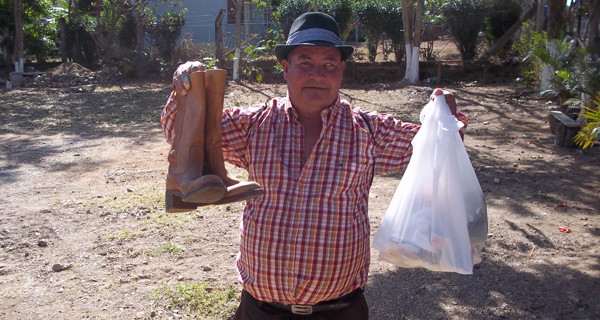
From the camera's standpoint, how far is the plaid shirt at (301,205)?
77.0 inches

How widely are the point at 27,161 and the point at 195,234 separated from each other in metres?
3.85

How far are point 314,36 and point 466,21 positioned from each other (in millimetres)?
15091

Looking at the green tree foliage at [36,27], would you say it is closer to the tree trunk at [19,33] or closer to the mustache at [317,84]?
the tree trunk at [19,33]

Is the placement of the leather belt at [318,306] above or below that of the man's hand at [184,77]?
below

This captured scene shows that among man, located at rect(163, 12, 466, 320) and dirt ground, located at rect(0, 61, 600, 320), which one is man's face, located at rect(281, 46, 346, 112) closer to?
man, located at rect(163, 12, 466, 320)

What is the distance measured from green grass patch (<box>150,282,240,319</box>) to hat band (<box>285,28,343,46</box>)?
1984mm

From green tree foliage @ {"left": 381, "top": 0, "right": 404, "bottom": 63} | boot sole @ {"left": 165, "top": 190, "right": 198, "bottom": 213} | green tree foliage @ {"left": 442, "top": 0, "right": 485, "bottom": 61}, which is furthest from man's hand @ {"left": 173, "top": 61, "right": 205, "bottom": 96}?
green tree foliage @ {"left": 442, "top": 0, "right": 485, "bottom": 61}

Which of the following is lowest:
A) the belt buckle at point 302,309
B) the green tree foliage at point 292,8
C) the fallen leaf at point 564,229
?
the fallen leaf at point 564,229

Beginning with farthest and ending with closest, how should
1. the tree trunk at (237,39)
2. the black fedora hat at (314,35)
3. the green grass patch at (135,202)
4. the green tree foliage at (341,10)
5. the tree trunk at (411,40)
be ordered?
1. the green tree foliage at (341,10)
2. the tree trunk at (237,39)
3. the tree trunk at (411,40)
4. the green grass patch at (135,202)
5. the black fedora hat at (314,35)

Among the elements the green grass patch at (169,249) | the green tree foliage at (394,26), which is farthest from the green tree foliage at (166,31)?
the green grass patch at (169,249)

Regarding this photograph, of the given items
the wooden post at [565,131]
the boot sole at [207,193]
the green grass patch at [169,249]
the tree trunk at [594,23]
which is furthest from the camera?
the tree trunk at [594,23]

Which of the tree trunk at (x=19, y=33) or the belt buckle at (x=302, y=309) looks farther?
the tree trunk at (x=19, y=33)

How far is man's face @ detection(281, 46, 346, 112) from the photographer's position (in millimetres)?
1980

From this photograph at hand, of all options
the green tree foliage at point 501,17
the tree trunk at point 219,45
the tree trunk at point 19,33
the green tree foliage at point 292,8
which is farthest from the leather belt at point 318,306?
the tree trunk at point 19,33
